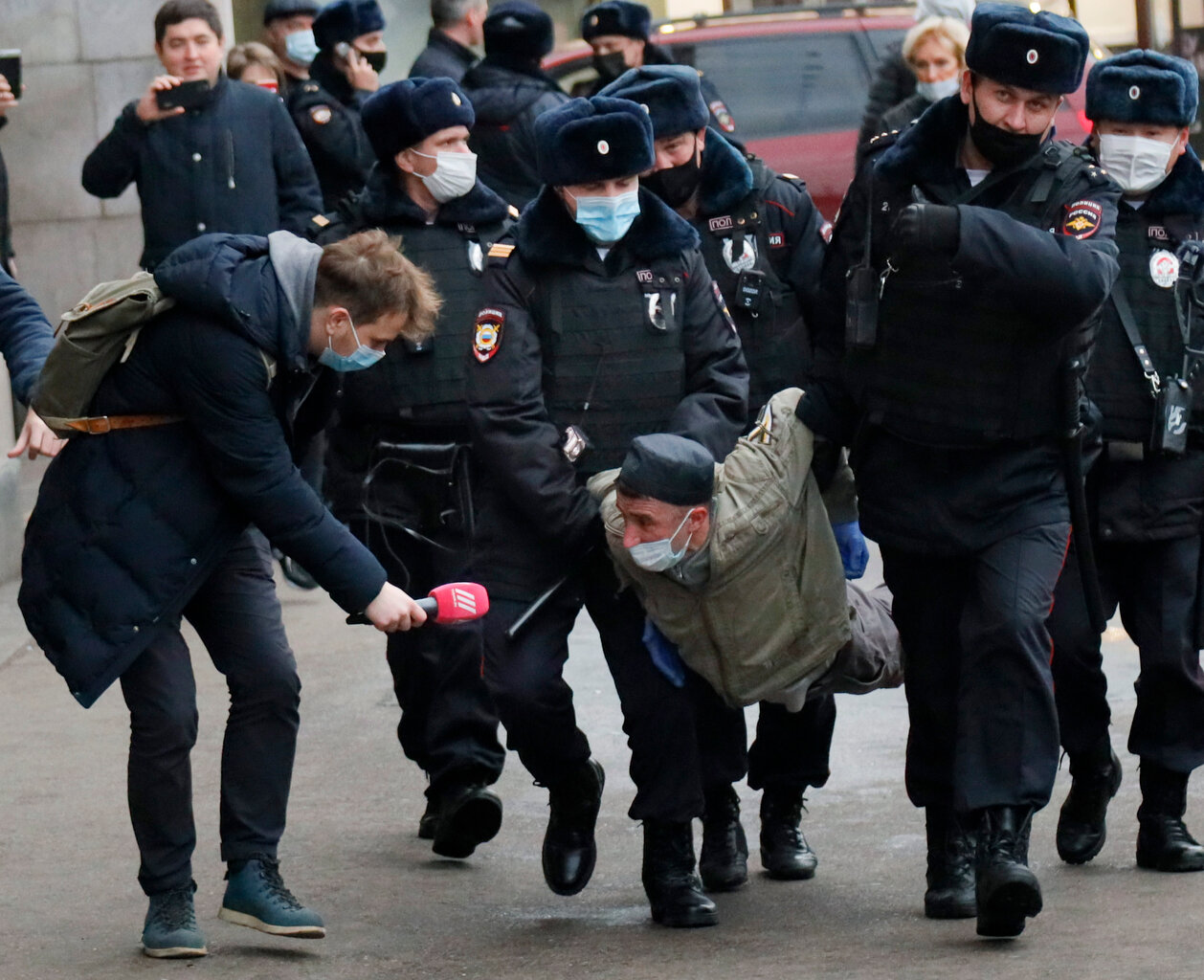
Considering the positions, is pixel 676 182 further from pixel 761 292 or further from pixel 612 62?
pixel 612 62

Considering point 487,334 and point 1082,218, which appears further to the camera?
point 487,334

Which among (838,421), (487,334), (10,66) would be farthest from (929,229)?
(10,66)

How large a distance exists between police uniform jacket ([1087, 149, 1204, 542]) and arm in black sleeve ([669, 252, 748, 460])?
865mm

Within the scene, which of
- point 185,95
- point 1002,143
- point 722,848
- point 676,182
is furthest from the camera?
point 185,95

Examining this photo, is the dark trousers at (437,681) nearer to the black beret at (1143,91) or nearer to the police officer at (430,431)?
the police officer at (430,431)

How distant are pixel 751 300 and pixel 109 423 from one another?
1.90 m

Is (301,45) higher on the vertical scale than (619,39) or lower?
lower

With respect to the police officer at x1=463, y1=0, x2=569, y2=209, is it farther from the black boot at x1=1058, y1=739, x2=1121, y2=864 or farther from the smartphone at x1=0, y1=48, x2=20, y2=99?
the black boot at x1=1058, y1=739, x2=1121, y2=864

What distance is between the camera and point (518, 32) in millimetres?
8734

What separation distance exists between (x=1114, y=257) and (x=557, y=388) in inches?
49.3

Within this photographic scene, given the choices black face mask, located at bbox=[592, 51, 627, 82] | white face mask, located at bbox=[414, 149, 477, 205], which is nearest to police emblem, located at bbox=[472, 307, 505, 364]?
white face mask, located at bbox=[414, 149, 477, 205]

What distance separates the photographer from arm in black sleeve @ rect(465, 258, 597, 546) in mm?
5016

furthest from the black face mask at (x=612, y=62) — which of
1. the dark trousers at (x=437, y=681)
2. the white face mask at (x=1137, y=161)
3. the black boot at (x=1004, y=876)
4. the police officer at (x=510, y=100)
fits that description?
the black boot at (x=1004, y=876)

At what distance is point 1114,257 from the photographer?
481cm
